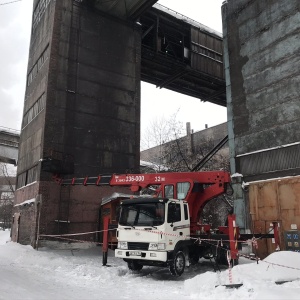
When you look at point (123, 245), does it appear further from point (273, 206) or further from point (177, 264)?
point (273, 206)

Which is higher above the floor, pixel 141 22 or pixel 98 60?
pixel 141 22

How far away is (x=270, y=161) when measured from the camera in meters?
17.4

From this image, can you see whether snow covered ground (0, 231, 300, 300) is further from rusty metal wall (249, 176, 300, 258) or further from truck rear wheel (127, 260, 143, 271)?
rusty metal wall (249, 176, 300, 258)

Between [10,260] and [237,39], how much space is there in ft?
55.6

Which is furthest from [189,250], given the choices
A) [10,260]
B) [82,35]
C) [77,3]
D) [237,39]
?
[77,3]

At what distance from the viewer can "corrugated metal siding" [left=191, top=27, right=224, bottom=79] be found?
1175 inches

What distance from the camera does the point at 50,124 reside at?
20.7m

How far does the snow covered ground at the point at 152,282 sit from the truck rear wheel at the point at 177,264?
0.24 metres

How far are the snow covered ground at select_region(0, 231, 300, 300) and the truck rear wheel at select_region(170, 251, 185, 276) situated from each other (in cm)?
24

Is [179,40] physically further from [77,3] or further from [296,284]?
[296,284]

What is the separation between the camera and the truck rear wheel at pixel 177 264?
11.3m

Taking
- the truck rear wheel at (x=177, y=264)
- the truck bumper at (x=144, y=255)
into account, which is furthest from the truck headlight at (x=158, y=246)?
the truck rear wheel at (x=177, y=264)

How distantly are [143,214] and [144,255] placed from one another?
4.49ft

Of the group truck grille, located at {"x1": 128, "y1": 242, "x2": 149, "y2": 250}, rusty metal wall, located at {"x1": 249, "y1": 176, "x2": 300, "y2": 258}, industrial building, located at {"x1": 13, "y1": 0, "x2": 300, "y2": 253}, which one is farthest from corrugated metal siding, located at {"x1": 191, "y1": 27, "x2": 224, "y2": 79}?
truck grille, located at {"x1": 128, "y1": 242, "x2": 149, "y2": 250}
